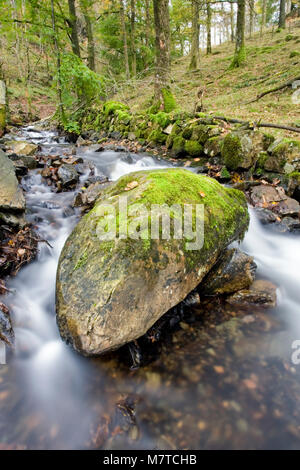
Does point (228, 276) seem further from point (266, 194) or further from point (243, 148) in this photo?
point (243, 148)

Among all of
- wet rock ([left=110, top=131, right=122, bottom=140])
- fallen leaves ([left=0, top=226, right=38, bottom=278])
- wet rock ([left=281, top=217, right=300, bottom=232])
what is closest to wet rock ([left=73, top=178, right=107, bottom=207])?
fallen leaves ([left=0, top=226, right=38, bottom=278])

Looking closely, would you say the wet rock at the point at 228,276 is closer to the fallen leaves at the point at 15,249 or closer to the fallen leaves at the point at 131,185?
the fallen leaves at the point at 131,185

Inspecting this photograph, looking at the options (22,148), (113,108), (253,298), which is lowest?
(253,298)

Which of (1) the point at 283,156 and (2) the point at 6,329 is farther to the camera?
(1) the point at 283,156

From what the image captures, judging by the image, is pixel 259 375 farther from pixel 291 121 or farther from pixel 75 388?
pixel 291 121

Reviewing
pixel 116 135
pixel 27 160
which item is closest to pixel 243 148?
pixel 27 160

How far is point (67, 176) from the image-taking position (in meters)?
5.71

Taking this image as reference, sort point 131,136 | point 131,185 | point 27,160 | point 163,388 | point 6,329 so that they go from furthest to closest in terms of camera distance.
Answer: point 131,136
point 27,160
point 131,185
point 6,329
point 163,388

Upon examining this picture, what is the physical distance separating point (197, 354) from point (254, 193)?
12.2 ft

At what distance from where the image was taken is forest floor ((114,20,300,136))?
27.2 ft

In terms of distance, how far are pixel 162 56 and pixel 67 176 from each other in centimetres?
604

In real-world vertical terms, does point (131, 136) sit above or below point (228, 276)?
above

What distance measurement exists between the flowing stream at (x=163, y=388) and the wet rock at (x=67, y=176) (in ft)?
9.43

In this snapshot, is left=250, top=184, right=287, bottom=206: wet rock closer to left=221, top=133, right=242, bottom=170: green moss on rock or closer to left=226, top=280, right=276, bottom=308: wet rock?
left=221, top=133, right=242, bottom=170: green moss on rock
